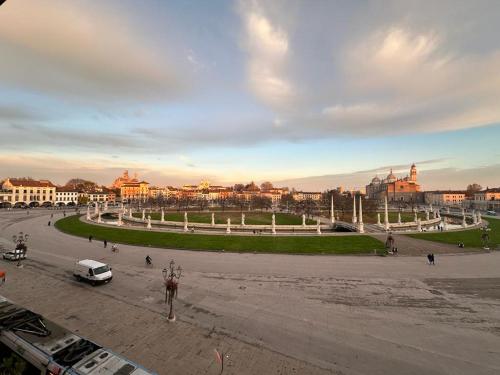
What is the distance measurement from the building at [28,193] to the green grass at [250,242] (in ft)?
284

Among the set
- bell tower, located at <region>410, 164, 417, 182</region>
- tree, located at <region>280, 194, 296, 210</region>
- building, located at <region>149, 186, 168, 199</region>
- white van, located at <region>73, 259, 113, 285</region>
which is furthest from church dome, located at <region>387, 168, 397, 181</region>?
white van, located at <region>73, 259, 113, 285</region>

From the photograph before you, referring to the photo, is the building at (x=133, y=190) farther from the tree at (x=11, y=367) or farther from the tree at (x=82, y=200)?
the tree at (x=11, y=367)

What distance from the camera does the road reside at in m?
9.78

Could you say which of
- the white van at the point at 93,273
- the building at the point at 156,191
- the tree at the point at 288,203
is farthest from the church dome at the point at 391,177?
the white van at the point at 93,273

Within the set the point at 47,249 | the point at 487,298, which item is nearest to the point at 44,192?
the point at 47,249

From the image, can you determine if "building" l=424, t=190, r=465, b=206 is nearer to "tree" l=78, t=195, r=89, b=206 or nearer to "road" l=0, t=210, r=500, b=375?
"road" l=0, t=210, r=500, b=375

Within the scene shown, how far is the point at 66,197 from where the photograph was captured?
117 metres

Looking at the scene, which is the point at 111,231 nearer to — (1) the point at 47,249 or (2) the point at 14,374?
(1) the point at 47,249

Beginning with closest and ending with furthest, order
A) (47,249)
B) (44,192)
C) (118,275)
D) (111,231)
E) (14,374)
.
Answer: (14,374)
(118,275)
(47,249)
(111,231)
(44,192)

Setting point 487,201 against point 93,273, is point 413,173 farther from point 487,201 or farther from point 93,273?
point 93,273

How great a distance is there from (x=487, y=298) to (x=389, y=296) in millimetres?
5761

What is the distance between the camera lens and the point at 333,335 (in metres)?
11.5

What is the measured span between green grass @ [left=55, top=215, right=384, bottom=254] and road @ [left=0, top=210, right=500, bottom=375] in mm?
4421

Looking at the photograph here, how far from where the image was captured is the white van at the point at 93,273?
17203mm
